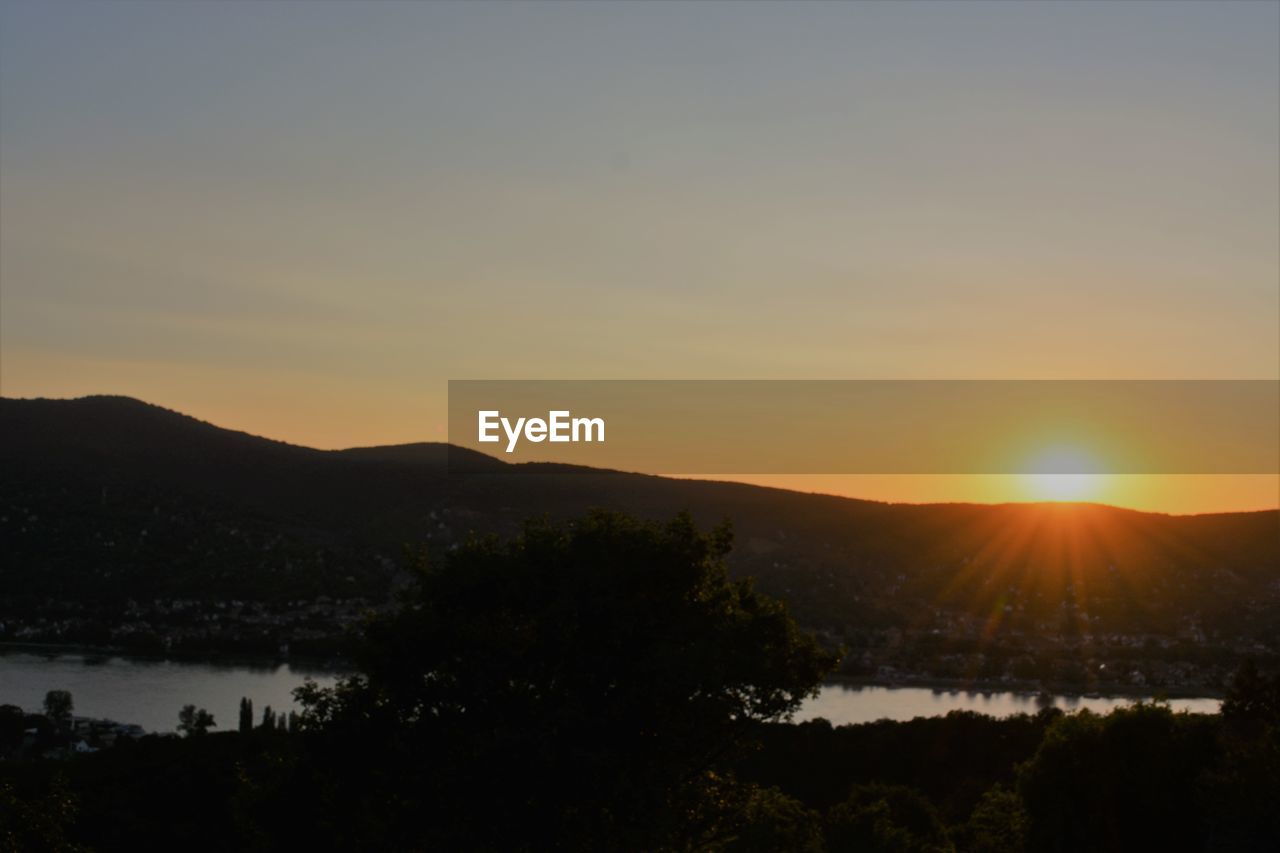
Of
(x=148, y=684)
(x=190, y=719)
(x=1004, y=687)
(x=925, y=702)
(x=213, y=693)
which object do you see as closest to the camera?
(x=190, y=719)

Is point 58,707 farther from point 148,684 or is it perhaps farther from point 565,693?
point 565,693

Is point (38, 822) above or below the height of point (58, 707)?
above

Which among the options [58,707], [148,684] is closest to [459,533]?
[148,684]

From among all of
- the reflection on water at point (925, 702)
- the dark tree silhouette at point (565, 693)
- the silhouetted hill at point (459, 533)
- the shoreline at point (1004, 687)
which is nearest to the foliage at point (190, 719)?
the silhouetted hill at point (459, 533)

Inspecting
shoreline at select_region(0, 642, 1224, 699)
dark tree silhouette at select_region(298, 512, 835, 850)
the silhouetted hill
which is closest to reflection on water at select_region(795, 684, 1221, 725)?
shoreline at select_region(0, 642, 1224, 699)

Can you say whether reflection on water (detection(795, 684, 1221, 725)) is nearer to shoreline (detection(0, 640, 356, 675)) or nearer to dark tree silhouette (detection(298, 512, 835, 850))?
shoreline (detection(0, 640, 356, 675))

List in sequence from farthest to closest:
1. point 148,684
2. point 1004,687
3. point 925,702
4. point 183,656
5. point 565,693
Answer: point 183,656, point 1004,687, point 148,684, point 925,702, point 565,693

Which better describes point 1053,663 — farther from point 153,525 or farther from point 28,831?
point 28,831

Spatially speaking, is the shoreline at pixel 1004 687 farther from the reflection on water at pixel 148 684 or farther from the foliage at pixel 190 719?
the foliage at pixel 190 719
